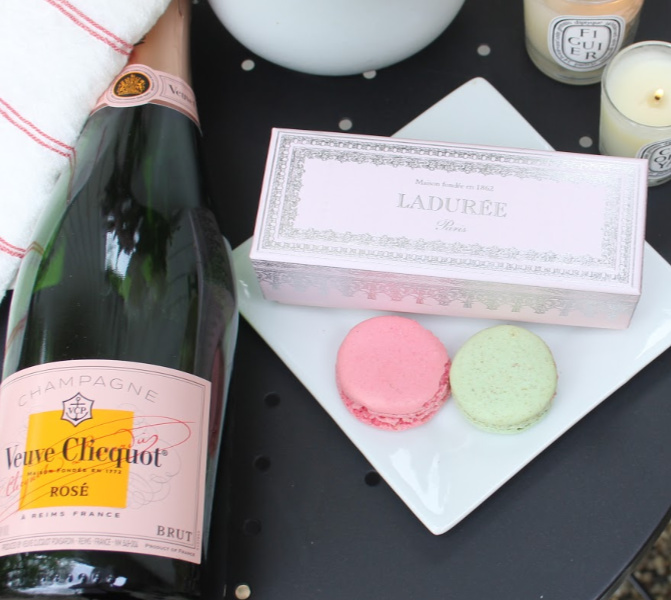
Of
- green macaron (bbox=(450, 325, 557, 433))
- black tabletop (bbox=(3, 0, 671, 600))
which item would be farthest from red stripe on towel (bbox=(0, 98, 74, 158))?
green macaron (bbox=(450, 325, 557, 433))

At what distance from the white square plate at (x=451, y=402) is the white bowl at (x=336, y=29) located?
108 mm

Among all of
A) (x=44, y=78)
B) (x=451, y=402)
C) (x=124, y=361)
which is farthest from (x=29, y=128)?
(x=451, y=402)

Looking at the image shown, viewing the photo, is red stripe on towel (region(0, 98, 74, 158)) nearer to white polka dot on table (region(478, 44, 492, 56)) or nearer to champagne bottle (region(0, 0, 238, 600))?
champagne bottle (region(0, 0, 238, 600))

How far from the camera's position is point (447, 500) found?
1.71 feet

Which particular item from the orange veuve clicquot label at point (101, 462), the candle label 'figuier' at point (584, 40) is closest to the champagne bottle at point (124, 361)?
the orange veuve clicquot label at point (101, 462)

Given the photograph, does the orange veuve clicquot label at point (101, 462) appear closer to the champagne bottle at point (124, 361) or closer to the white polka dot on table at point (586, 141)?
the champagne bottle at point (124, 361)

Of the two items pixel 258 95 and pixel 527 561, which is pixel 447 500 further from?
pixel 258 95

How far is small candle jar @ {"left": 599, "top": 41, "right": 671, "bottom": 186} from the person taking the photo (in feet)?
1.88

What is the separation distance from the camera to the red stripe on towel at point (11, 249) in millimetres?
566

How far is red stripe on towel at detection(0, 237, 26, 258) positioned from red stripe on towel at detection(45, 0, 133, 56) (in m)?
0.14

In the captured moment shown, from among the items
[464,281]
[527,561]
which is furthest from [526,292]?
[527,561]

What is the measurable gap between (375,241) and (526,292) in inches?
3.8

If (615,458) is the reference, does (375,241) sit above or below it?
above

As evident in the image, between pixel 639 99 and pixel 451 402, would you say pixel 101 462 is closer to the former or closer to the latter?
pixel 451 402
